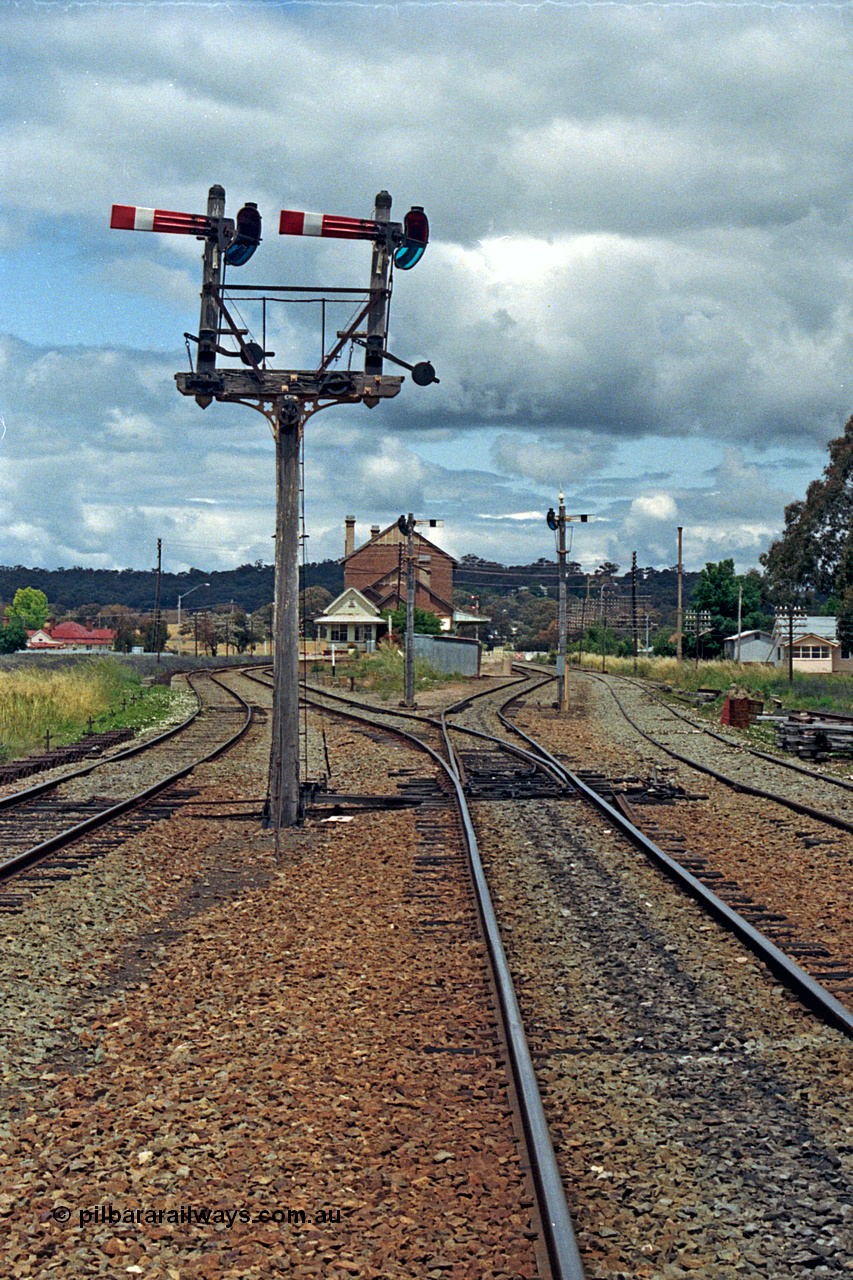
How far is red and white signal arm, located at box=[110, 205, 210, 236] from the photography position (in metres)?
10.8

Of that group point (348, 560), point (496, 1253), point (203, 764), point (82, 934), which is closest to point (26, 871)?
point (82, 934)

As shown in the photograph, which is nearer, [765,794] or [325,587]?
[765,794]

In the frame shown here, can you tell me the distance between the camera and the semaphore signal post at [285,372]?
439 inches

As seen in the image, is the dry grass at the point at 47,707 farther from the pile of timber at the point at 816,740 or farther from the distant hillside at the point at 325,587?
the distant hillside at the point at 325,587

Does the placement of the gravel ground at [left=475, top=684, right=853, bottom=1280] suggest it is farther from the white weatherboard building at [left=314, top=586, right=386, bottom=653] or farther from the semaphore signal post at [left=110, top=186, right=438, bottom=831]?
the white weatherboard building at [left=314, top=586, right=386, bottom=653]

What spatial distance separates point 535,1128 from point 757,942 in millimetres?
3170

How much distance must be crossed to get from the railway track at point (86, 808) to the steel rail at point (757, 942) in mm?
5004

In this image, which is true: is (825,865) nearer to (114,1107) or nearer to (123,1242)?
(114,1107)

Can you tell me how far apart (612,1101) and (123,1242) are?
2068mm

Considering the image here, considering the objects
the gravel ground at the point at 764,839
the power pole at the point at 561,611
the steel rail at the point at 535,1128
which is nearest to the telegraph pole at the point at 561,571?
the power pole at the point at 561,611

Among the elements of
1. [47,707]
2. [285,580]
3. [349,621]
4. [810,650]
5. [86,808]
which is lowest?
Result: [86,808]

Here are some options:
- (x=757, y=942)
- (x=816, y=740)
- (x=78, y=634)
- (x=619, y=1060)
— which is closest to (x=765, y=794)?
(x=816, y=740)

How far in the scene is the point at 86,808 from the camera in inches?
503

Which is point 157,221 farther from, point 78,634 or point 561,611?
point 78,634
